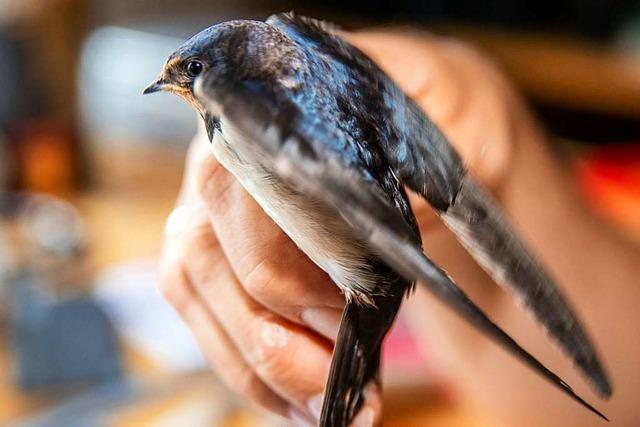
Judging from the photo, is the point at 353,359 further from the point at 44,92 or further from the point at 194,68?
the point at 44,92

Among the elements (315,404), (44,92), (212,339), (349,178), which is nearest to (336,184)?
(349,178)

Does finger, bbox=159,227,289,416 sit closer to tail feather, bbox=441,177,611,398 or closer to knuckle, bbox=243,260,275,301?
knuckle, bbox=243,260,275,301

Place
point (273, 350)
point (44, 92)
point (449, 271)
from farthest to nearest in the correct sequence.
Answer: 1. point (44, 92)
2. point (449, 271)
3. point (273, 350)

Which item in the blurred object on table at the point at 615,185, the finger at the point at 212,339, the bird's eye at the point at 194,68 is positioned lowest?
the blurred object on table at the point at 615,185

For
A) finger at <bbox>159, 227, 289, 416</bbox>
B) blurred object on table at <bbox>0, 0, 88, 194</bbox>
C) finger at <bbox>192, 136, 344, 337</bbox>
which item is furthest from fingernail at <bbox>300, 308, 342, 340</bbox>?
blurred object on table at <bbox>0, 0, 88, 194</bbox>

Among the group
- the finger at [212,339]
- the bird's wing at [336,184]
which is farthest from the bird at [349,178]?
the finger at [212,339]

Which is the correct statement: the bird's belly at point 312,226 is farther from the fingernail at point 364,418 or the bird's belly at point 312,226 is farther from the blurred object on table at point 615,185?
the blurred object on table at point 615,185
